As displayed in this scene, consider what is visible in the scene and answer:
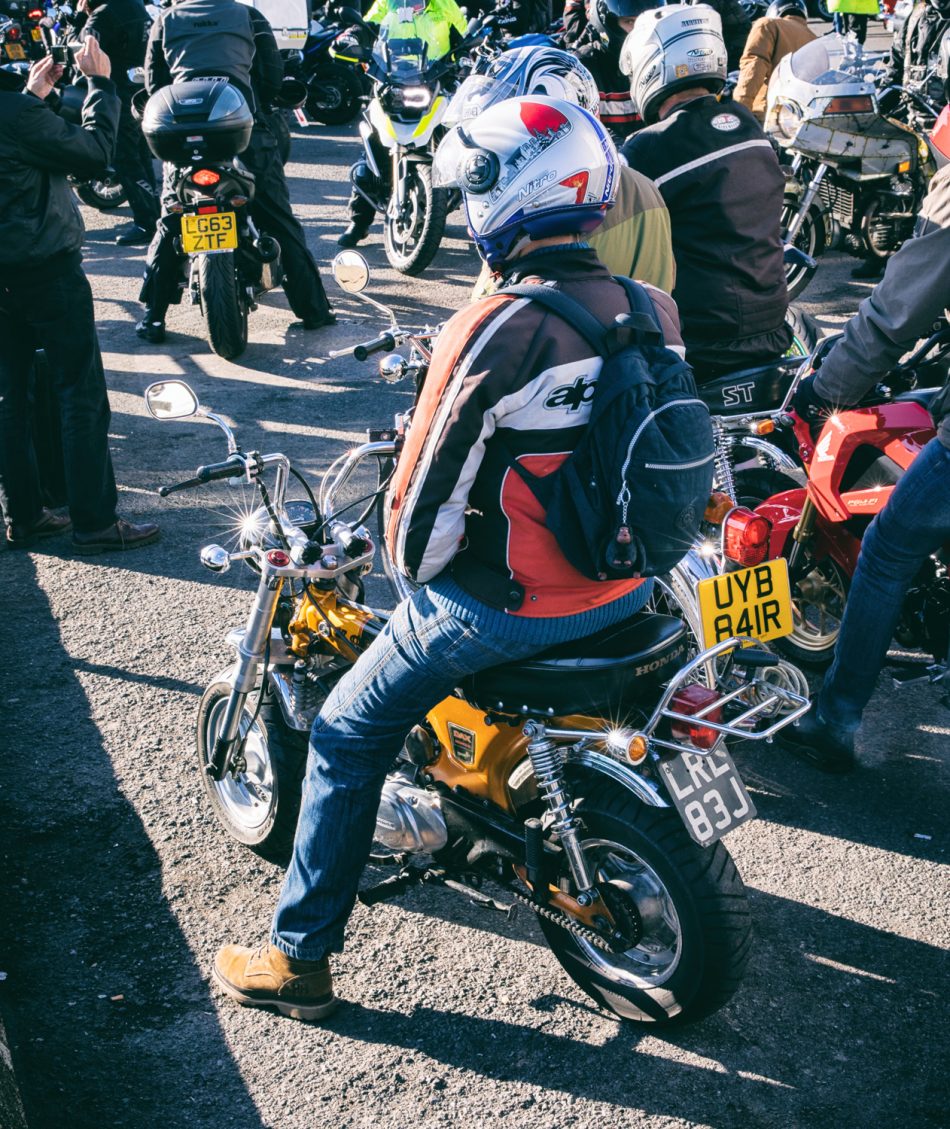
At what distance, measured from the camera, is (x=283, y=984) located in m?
3.15

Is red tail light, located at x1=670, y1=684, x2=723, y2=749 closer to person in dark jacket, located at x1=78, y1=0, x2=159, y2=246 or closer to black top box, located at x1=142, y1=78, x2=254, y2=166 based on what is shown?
black top box, located at x1=142, y1=78, x2=254, y2=166

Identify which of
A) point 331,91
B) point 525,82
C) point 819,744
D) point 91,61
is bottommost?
point 331,91

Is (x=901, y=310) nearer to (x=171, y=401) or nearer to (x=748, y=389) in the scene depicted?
(x=748, y=389)

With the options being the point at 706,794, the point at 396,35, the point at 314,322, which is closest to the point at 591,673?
the point at 706,794

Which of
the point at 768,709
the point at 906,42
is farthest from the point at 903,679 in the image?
the point at 906,42

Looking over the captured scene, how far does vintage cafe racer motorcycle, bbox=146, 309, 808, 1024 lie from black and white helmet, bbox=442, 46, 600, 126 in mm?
1655

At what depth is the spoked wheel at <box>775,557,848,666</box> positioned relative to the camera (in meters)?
4.62

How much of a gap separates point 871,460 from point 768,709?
155cm

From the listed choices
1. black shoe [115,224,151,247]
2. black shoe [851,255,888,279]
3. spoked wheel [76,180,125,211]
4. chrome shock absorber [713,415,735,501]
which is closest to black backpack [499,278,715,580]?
chrome shock absorber [713,415,735,501]

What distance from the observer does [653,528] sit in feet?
8.47

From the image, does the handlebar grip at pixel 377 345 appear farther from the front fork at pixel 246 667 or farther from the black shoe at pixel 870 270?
the black shoe at pixel 870 270

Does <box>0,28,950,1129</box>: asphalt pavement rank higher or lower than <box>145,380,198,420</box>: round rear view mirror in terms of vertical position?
lower

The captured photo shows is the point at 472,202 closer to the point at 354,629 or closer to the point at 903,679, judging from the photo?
the point at 354,629

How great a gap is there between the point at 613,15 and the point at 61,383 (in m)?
5.77
